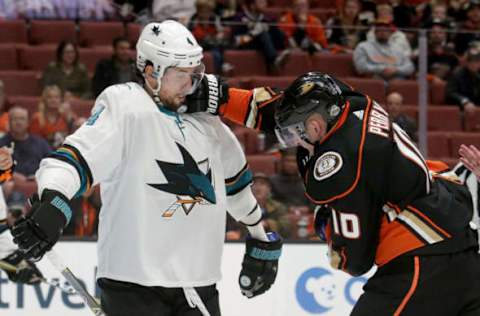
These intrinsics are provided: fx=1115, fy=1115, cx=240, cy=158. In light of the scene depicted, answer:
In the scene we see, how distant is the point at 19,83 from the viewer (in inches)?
245

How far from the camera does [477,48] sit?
23.1 feet

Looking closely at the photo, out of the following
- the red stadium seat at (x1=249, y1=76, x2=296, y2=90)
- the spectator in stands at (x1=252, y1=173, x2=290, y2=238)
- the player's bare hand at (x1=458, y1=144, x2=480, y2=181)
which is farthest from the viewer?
the red stadium seat at (x1=249, y1=76, x2=296, y2=90)

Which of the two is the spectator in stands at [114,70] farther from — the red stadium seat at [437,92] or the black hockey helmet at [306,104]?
the black hockey helmet at [306,104]

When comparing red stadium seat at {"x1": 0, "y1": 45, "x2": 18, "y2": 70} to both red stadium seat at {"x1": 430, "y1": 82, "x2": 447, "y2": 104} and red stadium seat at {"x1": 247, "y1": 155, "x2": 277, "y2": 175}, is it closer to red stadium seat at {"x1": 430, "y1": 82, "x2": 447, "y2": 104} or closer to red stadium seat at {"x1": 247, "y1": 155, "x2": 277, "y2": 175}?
red stadium seat at {"x1": 247, "y1": 155, "x2": 277, "y2": 175}

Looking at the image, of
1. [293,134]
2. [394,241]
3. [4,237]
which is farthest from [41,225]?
[4,237]

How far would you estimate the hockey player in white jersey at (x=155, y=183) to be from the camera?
3.43 metres

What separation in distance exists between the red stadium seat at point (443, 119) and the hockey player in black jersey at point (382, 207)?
3115 mm

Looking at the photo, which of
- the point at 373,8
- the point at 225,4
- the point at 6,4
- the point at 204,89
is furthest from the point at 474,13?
the point at 204,89

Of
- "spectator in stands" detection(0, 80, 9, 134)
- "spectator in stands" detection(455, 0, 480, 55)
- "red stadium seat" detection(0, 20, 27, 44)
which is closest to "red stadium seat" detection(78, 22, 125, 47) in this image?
"red stadium seat" detection(0, 20, 27, 44)

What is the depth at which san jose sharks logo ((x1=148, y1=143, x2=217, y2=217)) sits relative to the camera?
137 inches

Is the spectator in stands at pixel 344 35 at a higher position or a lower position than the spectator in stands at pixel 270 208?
higher

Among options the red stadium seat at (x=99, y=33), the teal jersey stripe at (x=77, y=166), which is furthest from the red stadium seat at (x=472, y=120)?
the teal jersey stripe at (x=77, y=166)

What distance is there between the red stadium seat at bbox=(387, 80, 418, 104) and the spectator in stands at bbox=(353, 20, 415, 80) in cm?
7

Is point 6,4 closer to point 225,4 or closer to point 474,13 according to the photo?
point 225,4
